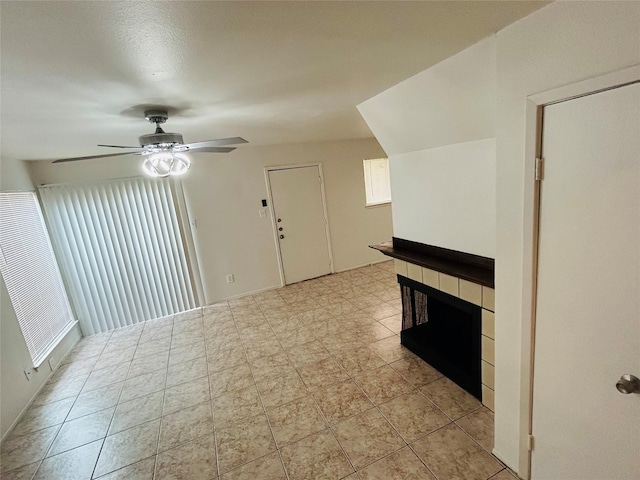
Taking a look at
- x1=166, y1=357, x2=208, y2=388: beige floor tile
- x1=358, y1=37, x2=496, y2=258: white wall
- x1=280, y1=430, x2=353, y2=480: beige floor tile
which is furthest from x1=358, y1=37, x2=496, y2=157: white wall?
x1=166, y1=357, x2=208, y2=388: beige floor tile

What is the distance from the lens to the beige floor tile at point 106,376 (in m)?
2.82

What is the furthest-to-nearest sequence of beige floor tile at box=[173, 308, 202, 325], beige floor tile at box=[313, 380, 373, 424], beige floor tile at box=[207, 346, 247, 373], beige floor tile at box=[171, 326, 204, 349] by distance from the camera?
beige floor tile at box=[173, 308, 202, 325]
beige floor tile at box=[171, 326, 204, 349]
beige floor tile at box=[207, 346, 247, 373]
beige floor tile at box=[313, 380, 373, 424]

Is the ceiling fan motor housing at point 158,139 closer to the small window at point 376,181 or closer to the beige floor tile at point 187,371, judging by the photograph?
the beige floor tile at point 187,371

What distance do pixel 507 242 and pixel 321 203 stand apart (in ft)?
11.8

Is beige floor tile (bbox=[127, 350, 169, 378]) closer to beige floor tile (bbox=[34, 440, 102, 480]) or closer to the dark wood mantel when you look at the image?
beige floor tile (bbox=[34, 440, 102, 480])

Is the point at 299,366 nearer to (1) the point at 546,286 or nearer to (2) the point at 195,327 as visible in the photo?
(2) the point at 195,327

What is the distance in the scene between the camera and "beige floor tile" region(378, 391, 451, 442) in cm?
194

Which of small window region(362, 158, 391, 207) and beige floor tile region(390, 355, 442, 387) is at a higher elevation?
small window region(362, 158, 391, 207)

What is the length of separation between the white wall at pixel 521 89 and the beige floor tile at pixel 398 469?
0.45 m

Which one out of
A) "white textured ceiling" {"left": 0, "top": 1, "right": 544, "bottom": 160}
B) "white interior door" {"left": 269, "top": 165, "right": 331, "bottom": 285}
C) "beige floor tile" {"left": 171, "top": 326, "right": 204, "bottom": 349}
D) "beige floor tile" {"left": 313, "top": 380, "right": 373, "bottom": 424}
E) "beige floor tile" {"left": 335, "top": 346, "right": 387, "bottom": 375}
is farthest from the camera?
"white interior door" {"left": 269, "top": 165, "right": 331, "bottom": 285}

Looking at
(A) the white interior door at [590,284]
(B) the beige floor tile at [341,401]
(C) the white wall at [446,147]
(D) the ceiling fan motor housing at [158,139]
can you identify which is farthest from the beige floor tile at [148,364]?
(A) the white interior door at [590,284]

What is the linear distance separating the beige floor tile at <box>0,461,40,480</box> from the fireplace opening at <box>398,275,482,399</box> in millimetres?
2862

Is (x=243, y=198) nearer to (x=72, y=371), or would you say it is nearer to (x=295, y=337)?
(x=295, y=337)

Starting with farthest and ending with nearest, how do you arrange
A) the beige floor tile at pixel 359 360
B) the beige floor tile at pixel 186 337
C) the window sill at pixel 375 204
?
the window sill at pixel 375 204
the beige floor tile at pixel 186 337
the beige floor tile at pixel 359 360
